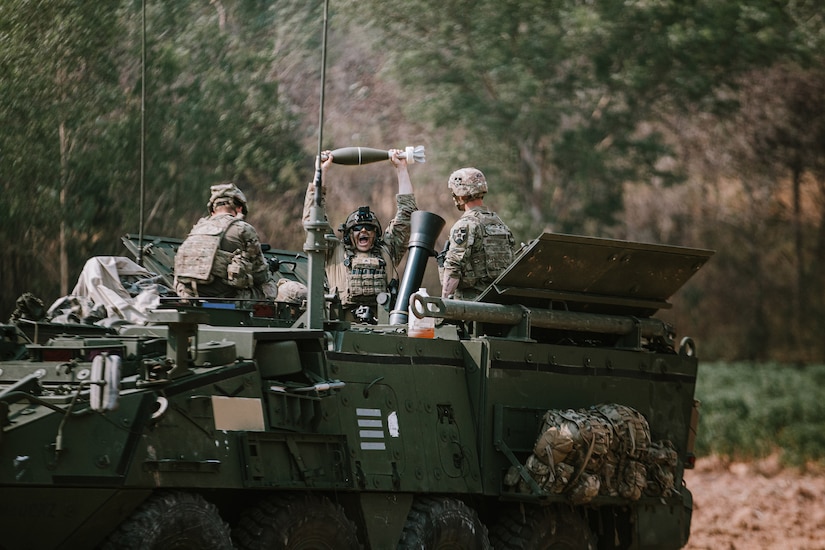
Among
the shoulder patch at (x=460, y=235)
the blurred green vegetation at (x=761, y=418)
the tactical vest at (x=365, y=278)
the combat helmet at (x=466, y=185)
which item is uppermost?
the combat helmet at (x=466, y=185)

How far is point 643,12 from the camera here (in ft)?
85.4

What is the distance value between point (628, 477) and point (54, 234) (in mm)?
7690

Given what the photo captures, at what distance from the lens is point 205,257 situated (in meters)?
9.91

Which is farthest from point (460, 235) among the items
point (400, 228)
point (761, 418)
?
point (761, 418)

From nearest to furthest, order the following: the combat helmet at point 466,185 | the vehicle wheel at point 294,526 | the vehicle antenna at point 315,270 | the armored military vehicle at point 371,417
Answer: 1. the armored military vehicle at point 371,417
2. the vehicle wheel at point 294,526
3. the vehicle antenna at point 315,270
4. the combat helmet at point 466,185

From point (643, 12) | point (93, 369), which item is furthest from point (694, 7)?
point (93, 369)

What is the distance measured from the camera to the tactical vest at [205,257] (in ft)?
32.5

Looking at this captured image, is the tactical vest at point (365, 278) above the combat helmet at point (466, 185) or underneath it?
underneath

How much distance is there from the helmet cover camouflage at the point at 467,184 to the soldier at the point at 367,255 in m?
0.54

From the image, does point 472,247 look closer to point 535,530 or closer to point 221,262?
point 221,262

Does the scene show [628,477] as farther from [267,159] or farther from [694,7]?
[694,7]

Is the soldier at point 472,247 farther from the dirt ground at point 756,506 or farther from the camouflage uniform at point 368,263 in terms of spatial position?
the dirt ground at point 756,506

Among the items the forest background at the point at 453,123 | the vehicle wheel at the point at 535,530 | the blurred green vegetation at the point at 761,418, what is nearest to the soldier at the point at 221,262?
the forest background at the point at 453,123

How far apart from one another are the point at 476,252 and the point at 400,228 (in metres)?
1.24
